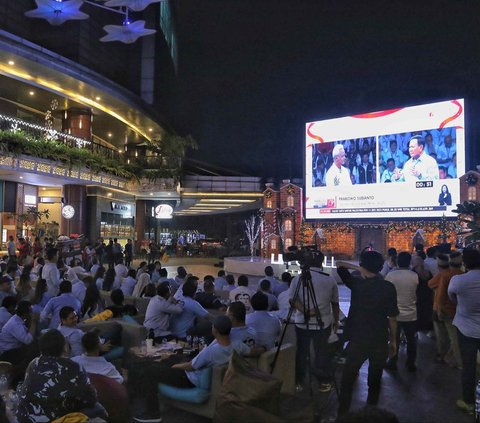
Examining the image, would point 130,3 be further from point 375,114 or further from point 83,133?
point 375,114

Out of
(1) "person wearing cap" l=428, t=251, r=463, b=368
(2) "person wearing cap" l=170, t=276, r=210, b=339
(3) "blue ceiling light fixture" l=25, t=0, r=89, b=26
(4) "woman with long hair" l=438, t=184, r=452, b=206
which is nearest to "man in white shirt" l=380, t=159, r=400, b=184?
(4) "woman with long hair" l=438, t=184, r=452, b=206

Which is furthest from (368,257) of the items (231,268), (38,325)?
(231,268)

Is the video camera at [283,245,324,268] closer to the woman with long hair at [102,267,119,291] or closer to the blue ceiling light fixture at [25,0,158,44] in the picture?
the woman with long hair at [102,267,119,291]

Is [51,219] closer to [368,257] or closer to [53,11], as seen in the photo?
[53,11]

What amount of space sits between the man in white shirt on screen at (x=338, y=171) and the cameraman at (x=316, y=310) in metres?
18.9

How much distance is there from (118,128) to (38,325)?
23000 millimetres

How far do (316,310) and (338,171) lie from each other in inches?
774

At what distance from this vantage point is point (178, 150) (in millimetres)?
28391

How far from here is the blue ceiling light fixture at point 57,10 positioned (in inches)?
738

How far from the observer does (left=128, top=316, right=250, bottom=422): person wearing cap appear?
4.10 metres

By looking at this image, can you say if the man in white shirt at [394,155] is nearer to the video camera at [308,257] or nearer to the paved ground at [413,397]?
the paved ground at [413,397]

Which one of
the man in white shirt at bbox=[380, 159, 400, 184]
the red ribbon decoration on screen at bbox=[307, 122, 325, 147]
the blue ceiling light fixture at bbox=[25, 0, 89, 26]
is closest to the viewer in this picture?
the blue ceiling light fixture at bbox=[25, 0, 89, 26]

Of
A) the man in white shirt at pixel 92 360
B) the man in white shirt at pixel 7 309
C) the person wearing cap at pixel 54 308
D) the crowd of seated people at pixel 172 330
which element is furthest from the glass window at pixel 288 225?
the man in white shirt at pixel 92 360

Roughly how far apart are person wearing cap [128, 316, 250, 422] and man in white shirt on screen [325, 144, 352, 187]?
20047mm
